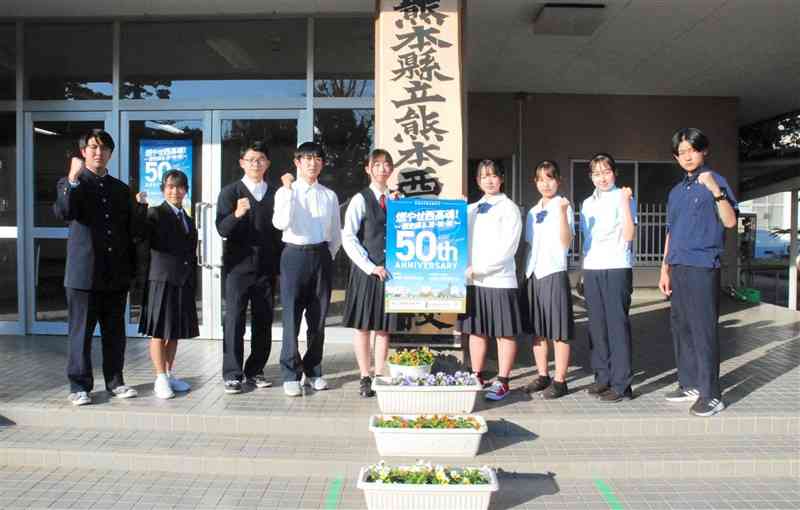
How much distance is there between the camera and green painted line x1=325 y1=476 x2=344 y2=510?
116 inches

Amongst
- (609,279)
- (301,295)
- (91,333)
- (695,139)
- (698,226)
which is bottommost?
(91,333)

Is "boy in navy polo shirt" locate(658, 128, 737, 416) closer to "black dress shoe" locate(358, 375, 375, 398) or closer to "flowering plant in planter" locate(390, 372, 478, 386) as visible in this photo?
"flowering plant in planter" locate(390, 372, 478, 386)

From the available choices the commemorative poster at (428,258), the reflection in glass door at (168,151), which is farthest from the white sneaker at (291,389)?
the reflection in glass door at (168,151)

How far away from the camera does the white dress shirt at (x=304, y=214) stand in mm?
3838

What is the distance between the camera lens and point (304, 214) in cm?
396

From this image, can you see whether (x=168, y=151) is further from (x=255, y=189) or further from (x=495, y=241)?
(x=495, y=241)

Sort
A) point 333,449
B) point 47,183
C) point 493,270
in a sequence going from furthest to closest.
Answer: point 47,183 < point 493,270 < point 333,449

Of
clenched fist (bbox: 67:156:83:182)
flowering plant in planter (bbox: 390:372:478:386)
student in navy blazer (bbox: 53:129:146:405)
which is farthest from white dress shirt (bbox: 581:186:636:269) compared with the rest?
clenched fist (bbox: 67:156:83:182)

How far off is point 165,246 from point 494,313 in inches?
87.0

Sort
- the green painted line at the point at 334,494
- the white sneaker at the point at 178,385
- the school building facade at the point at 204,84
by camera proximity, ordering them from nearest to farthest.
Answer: the green painted line at the point at 334,494 < the white sneaker at the point at 178,385 < the school building facade at the point at 204,84

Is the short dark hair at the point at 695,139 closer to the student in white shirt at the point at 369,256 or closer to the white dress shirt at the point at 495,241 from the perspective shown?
the white dress shirt at the point at 495,241

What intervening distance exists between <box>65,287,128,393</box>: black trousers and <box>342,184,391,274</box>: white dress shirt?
1600mm

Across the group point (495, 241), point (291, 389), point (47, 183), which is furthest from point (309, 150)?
point (47, 183)

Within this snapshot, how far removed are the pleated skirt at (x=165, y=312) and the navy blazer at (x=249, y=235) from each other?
368 mm
